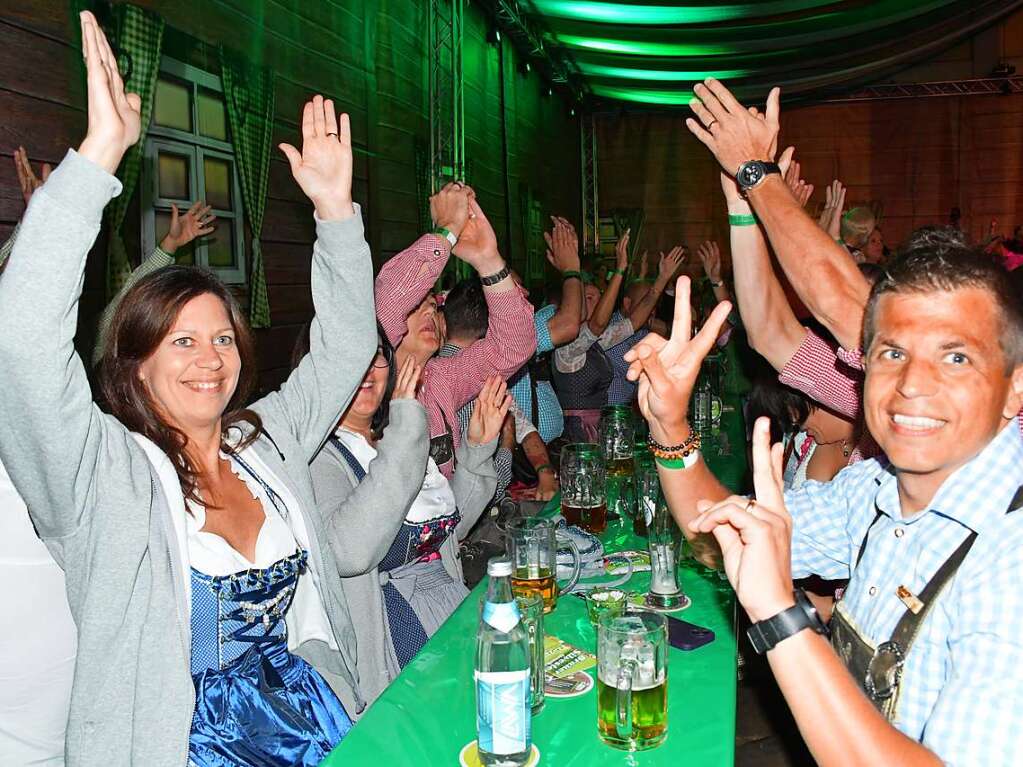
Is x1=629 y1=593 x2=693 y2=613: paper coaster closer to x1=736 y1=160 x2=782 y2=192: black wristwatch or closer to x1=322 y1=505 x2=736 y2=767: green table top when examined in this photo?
x1=322 y1=505 x2=736 y2=767: green table top

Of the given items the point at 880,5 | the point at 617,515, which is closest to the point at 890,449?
the point at 617,515

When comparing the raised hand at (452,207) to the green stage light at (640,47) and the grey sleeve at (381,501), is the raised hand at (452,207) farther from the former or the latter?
the green stage light at (640,47)

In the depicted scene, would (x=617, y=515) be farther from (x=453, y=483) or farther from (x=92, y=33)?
(x=92, y=33)

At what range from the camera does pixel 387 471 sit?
6.72 feet

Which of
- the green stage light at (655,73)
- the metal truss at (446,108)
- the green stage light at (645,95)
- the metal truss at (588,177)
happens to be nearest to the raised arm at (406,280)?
the metal truss at (446,108)

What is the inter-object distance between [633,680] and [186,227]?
3290mm

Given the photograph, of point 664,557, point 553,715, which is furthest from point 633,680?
point 664,557

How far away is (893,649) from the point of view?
1165 millimetres

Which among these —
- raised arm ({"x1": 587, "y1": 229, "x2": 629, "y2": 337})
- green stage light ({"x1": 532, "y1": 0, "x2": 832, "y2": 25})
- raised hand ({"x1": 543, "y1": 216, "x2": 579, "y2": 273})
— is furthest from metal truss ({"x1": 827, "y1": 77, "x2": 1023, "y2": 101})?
raised hand ({"x1": 543, "y1": 216, "x2": 579, "y2": 273})

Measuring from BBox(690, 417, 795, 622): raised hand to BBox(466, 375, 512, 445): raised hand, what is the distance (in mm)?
1365

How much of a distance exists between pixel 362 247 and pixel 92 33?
27.4 inches

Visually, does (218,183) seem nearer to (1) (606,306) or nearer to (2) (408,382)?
(1) (606,306)

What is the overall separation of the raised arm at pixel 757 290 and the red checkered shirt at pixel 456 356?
92cm

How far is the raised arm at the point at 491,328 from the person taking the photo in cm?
295
